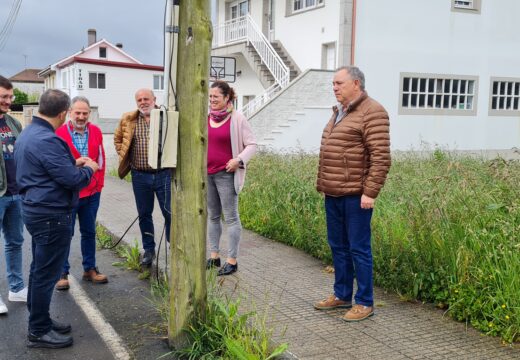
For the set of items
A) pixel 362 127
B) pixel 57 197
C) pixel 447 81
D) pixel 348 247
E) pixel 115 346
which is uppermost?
pixel 447 81

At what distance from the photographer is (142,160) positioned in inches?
247

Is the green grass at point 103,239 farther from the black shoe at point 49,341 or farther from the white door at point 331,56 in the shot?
the white door at point 331,56

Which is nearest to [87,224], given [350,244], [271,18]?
[350,244]

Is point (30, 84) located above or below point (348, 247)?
above

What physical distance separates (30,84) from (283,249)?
307 ft

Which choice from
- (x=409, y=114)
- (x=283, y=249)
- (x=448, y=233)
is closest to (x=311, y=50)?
(x=409, y=114)

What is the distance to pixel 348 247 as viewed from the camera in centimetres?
499

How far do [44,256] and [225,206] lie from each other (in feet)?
7.10

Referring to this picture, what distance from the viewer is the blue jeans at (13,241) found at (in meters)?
5.52

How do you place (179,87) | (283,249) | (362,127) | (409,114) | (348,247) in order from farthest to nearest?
(409,114) → (283,249) → (348,247) → (362,127) → (179,87)

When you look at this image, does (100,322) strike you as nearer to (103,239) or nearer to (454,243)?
(454,243)

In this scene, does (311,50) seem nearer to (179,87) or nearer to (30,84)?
(179,87)

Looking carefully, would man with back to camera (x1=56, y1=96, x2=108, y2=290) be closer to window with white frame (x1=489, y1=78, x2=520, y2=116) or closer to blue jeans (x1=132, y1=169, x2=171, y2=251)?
blue jeans (x1=132, y1=169, x2=171, y2=251)

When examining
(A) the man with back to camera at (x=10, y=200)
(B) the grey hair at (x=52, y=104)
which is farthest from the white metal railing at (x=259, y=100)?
A: (B) the grey hair at (x=52, y=104)
